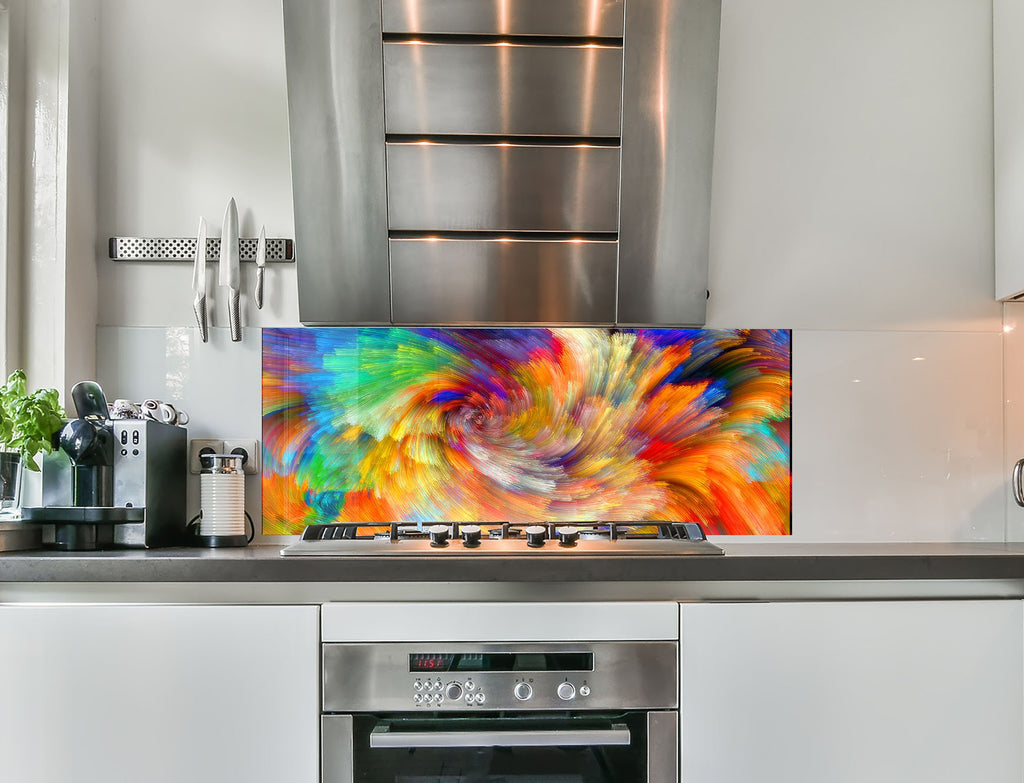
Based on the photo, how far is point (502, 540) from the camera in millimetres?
1732

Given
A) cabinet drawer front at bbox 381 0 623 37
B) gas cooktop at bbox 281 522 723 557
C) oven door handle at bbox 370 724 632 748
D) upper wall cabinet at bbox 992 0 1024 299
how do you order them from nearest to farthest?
oven door handle at bbox 370 724 632 748, gas cooktop at bbox 281 522 723 557, cabinet drawer front at bbox 381 0 623 37, upper wall cabinet at bbox 992 0 1024 299

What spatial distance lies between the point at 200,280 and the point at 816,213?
1593 mm

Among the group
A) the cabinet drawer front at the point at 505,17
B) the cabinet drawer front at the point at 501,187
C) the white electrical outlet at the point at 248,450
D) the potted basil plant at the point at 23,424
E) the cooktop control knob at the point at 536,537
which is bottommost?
the cooktop control knob at the point at 536,537

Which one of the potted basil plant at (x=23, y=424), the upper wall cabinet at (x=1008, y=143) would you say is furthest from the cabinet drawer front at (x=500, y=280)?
the upper wall cabinet at (x=1008, y=143)

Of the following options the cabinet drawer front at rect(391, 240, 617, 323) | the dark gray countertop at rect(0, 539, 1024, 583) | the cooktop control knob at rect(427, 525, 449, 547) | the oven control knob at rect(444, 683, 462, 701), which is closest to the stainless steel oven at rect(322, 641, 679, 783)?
the oven control knob at rect(444, 683, 462, 701)

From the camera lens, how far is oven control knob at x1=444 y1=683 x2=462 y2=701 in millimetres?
1426

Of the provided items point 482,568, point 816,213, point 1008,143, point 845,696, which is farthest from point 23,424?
point 1008,143

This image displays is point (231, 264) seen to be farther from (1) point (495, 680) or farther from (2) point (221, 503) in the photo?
(1) point (495, 680)

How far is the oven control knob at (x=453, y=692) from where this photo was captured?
143cm

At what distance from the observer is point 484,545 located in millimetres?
1654

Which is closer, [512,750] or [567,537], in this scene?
[512,750]

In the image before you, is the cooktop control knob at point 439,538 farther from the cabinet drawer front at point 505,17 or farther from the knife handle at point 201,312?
the cabinet drawer front at point 505,17

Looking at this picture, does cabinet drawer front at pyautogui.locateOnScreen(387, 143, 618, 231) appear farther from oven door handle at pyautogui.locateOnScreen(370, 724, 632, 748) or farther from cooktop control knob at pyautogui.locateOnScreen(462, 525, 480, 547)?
oven door handle at pyautogui.locateOnScreen(370, 724, 632, 748)

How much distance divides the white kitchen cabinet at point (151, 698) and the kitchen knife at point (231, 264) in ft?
2.59
